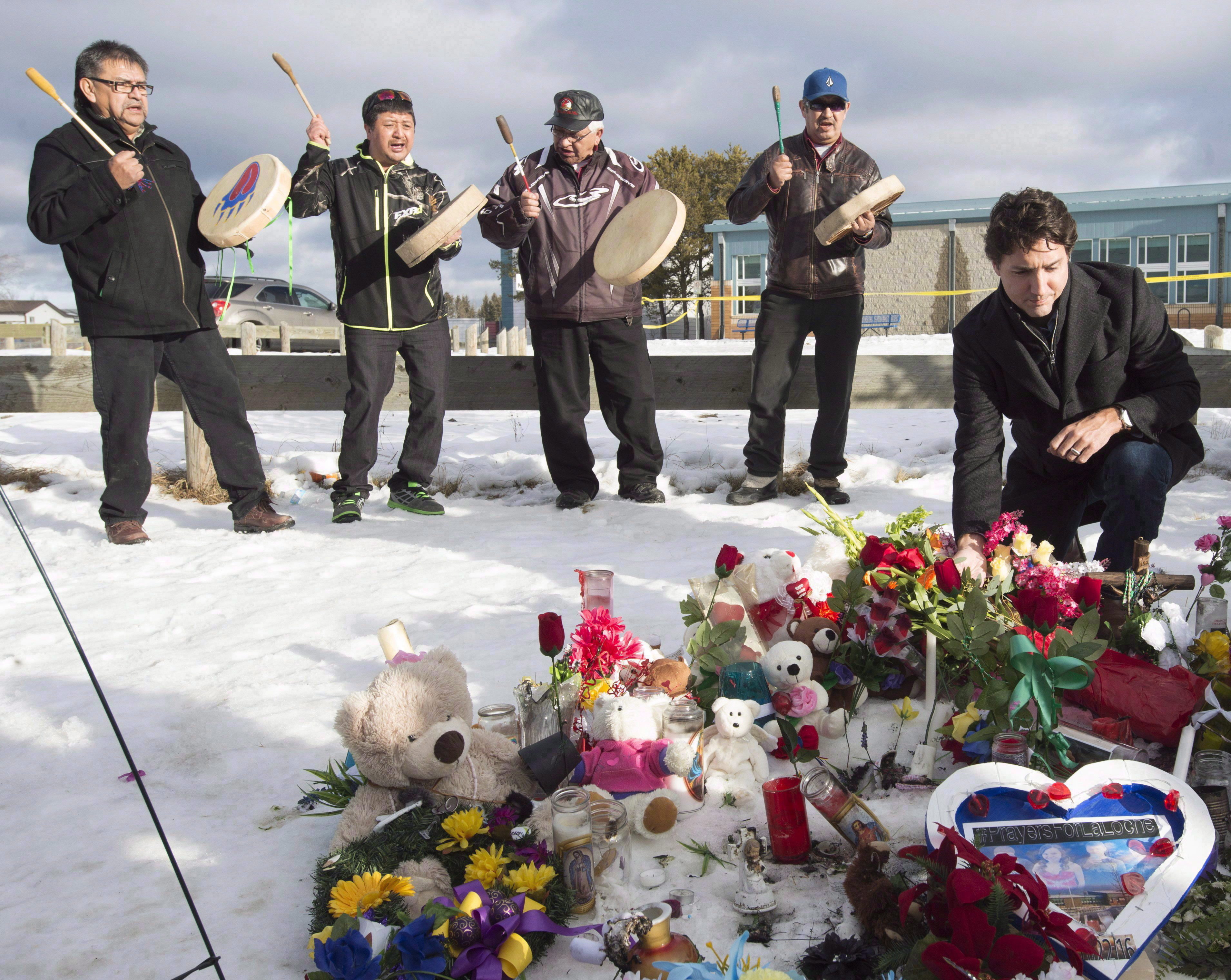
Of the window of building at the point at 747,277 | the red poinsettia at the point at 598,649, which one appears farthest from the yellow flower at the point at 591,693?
the window of building at the point at 747,277

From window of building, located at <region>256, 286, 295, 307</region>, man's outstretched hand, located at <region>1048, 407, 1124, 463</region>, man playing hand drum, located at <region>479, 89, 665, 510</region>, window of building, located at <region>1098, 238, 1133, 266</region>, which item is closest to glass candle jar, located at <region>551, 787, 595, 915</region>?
man's outstretched hand, located at <region>1048, 407, 1124, 463</region>

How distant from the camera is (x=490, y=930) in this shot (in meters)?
1.40

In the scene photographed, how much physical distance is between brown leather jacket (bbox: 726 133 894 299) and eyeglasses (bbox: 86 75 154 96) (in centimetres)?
264

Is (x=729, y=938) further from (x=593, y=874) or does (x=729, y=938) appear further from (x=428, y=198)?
(x=428, y=198)

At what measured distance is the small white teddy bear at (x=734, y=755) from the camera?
76.7 inches

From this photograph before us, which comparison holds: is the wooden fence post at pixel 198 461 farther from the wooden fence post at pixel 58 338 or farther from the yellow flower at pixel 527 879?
the wooden fence post at pixel 58 338

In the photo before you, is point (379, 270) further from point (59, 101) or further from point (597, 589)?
point (597, 589)

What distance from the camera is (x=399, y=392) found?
529 cm

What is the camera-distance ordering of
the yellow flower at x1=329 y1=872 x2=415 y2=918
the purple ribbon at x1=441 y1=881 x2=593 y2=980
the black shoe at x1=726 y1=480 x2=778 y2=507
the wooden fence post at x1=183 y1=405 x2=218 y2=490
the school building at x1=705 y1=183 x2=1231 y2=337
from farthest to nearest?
the school building at x1=705 y1=183 x2=1231 y2=337 < the wooden fence post at x1=183 y1=405 x2=218 y2=490 < the black shoe at x1=726 y1=480 x2=778 y2=507 < the yellow flower at x1=329 y1=872 x2=415 y2=918 < the purple ribbon at x1=441 y1=881 x2=593 y2=980

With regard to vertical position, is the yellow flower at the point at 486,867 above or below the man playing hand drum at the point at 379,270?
below

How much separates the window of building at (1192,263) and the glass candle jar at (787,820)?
21.8m

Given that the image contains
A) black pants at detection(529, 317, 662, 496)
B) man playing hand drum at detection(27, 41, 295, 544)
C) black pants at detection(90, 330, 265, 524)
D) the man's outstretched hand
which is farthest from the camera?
black pants at detection(529, 317, 662, 496)

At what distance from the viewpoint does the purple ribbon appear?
1.36m

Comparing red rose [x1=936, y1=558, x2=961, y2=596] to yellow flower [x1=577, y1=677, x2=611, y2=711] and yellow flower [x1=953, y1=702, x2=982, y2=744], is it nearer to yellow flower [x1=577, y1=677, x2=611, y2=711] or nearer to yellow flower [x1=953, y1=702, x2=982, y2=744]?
yellow flower [x1=953, y1=702, x2=982, y2=744]
